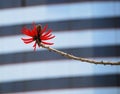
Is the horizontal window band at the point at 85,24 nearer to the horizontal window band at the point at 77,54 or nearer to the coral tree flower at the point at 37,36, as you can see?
the horizontal window band at the point at 77,54

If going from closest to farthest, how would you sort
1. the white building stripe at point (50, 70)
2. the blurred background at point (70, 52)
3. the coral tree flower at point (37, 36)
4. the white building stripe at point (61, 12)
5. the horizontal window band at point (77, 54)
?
1. the coral tree flower at point (37, 36)
2. the white building stripe at point (50, 70)
3. the blurred background at point (70, 52)
4. the horizontal window band at point (77, 54)
5. the white building stripe at point (61, 12)

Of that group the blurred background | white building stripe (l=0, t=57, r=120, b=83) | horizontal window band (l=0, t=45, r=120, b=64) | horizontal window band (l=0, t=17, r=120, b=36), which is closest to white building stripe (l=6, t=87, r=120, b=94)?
the blurred background

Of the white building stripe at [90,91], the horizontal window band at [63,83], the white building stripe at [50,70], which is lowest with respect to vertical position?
the white building stripe at [90,91]

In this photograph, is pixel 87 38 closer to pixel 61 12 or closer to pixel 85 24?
pixel 85 24

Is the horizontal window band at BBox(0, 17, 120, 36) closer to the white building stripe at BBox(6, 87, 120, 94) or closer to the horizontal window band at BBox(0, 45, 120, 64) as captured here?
the horizontal window band at BBox(0, 45, 120, 64)

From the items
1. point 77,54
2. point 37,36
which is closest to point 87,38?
point 77,54

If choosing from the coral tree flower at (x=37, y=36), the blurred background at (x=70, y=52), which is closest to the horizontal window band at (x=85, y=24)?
the blurred background at (x=70, y=52)

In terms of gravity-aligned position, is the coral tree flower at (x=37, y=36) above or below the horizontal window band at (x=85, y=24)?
above
